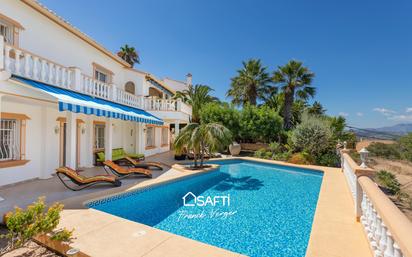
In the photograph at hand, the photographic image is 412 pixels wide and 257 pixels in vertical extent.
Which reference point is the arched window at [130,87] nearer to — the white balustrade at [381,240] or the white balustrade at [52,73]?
the white balustrade at [52,73]

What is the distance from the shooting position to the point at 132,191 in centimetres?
1227

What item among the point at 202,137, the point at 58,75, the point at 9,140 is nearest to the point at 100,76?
the point at 58,75

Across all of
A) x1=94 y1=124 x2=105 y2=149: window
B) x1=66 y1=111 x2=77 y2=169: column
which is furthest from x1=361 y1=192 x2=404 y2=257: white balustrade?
x1=94 y1=124 x2=105 y2=149: window

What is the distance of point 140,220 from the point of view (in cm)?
948

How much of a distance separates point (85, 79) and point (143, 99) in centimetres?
870

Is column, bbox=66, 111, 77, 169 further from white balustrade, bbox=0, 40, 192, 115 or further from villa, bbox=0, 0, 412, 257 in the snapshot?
white balustrade, bbox=0, 40, 192, 115

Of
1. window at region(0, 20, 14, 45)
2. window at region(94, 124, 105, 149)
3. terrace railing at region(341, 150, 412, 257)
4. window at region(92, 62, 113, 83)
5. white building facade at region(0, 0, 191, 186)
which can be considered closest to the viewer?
terrace railing at region(341, 150, 412, 257)

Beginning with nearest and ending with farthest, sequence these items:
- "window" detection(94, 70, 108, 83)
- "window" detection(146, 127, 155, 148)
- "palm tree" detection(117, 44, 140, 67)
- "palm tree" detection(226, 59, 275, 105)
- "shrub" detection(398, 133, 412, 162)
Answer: "window" detection(94, 70, 108, 83)
"window" detection(146, 127, 155, 148)
"shrub" detection(398, 133, 412, 162)
"palm tree" detection(226, 59, 275, 105)
"palm tree" detection(117, 44, 140, 67)

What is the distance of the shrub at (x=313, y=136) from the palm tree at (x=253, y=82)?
18193 mm

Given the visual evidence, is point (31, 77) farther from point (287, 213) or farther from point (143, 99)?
point (287, 213)

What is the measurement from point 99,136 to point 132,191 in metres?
11.7

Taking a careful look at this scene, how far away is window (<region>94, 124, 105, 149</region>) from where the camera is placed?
2083 centimetres

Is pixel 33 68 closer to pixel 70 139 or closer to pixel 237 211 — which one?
pixel 70 139

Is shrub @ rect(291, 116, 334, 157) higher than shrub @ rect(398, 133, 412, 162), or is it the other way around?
shrub @ rect(291, 116, 334, 157)
